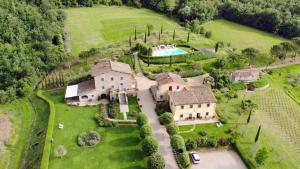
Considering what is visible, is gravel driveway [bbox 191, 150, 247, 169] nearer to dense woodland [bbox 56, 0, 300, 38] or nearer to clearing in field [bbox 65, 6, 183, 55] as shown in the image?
clearing in field [bbox 65, 6, 183, 55]

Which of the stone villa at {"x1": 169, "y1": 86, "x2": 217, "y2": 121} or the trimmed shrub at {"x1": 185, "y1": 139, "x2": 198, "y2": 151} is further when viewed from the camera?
the stone villa at {"x1": 169, "y1": 86, "x2": 217, "y2": 121}

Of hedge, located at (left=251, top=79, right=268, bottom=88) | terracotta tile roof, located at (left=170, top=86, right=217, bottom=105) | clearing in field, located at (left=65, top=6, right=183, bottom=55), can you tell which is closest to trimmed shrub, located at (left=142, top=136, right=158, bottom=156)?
terracotta tile roof, located at (left=170, top=86, right=217, bottom=105)

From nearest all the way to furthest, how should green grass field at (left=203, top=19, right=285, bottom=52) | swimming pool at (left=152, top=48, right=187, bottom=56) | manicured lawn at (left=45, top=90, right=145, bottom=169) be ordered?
manicured lawn at (left=45, top=90, right=145, bottom=169) → swimming pool at (left=152, top=48, right=187, bottom=56) → green grass field at (left=203, top=19, right=285, bottom=52)

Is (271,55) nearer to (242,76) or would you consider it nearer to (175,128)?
(242,76)

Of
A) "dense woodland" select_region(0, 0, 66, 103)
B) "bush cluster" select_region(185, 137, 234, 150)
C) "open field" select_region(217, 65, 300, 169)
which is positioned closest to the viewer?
"open field" select_region(217, 65, 300, 169)

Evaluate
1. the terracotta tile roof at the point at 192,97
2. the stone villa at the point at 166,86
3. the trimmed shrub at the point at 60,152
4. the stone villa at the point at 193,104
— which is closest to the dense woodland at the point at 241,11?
the stone villa at the point at 166,86

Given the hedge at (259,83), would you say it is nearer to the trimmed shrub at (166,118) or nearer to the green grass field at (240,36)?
the green grass field at (240,36)
